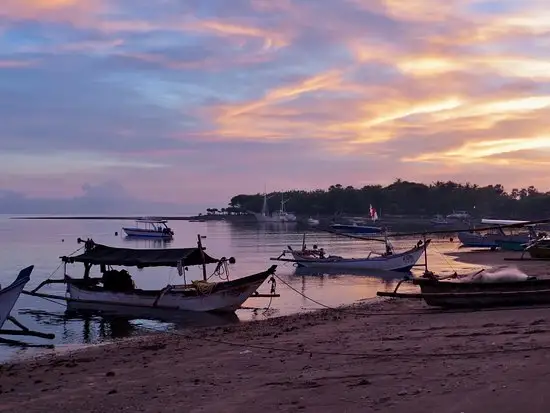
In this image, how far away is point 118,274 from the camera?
987 inches

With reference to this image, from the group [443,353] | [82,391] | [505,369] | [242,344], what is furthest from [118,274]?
[505,369]

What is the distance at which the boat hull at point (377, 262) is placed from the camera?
37812mm

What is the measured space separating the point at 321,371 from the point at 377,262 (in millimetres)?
30045

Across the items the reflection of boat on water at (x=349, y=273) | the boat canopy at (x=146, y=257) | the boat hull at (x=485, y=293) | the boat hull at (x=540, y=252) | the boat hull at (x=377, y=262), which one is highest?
the boat canopy at (x=146, y=257)

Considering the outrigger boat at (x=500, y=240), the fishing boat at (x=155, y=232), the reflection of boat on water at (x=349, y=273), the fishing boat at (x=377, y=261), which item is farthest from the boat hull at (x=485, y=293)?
the fishing boat at (x=155, y=232)

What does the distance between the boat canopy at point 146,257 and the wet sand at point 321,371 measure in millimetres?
7960

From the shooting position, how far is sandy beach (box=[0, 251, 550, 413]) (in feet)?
22.9

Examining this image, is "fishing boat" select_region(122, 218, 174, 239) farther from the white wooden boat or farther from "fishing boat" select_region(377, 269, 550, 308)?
"fishing boat" select_region(377, 269, 550, 308)

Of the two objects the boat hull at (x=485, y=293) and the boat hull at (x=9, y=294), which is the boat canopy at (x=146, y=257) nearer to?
the boat hull at (x=9, y=294)

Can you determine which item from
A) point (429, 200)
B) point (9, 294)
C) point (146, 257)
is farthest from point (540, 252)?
point (429, 200)

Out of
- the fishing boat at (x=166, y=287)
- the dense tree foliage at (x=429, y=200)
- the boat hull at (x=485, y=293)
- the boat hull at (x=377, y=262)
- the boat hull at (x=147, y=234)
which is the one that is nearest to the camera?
the boat hull at (x=485, y=293)

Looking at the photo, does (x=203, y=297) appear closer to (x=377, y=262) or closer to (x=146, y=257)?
(x=146, y=257)

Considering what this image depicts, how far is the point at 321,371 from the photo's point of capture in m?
9.15

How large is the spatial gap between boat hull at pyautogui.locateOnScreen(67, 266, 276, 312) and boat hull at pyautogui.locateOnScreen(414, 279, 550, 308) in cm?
661
